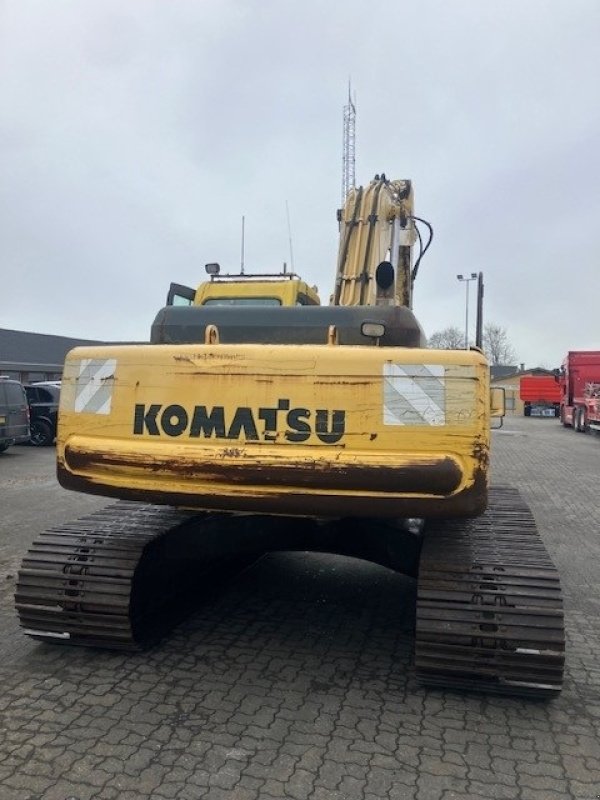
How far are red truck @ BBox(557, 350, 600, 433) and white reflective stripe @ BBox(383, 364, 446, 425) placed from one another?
22.8 m

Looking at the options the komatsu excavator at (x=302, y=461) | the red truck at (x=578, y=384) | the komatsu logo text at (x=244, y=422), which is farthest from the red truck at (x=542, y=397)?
the komatsu logo text at (x=244, y=422)

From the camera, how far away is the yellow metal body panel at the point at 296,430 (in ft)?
10.2

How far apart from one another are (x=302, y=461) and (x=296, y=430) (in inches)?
5.8

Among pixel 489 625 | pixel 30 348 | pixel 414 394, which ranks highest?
pixel 30 348

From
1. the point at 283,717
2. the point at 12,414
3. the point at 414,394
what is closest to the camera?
the point at 414,394

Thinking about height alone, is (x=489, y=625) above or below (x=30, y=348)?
below

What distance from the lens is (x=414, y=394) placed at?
10.3 feet

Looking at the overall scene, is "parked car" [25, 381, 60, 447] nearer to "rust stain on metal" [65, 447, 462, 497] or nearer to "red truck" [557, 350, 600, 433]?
"rust stain on metal" [65, 447, 462, 497]

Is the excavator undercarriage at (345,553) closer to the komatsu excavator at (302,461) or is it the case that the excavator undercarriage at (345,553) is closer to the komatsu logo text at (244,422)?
the komatsu excavator at (302,461)

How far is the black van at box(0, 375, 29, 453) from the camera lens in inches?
583

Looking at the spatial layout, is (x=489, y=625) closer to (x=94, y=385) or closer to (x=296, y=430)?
(x=296, y=430)

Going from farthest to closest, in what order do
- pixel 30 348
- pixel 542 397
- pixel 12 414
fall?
pixel 30 348 → pixel 542 397 → pixel 12 414

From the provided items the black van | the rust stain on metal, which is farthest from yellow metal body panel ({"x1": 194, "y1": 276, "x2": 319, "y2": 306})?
the black van

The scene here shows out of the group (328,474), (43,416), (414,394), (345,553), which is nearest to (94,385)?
(328,474)
